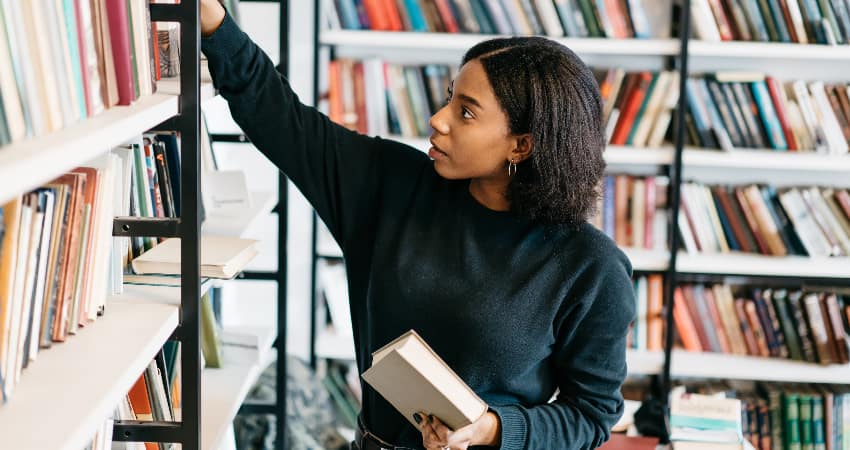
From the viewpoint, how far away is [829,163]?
2.81 meters

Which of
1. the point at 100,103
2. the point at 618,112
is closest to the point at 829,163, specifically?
the point at 618,112

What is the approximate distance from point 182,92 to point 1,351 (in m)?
0.47

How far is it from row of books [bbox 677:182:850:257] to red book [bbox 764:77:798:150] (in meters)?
0.17

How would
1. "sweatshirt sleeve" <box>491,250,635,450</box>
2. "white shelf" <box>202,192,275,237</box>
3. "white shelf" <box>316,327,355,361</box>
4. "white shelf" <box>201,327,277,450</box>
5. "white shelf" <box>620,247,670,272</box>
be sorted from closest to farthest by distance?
"sweatshirt sleeve" <box>491,250,635,450</box> < "white shelf" <box>201,327,277,450</box> < "white shelf" <box>202,192,275,237</box> < "white shelf" <box>620,247,670,272</box> < "white shelf" <box>316,327,355,361</box>

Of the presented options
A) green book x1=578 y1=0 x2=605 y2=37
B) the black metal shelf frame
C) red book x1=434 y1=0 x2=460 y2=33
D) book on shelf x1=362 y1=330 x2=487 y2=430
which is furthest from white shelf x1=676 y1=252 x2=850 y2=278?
the black metal shelf frame

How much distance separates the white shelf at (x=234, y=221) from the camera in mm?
1894

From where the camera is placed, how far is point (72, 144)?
82 cm

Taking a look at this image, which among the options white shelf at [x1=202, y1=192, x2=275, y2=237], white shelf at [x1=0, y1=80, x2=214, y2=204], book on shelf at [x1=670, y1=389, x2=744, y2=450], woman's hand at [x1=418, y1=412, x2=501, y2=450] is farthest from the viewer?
book on shelf at [x1=670, y1=389, x2=744, y2=450]

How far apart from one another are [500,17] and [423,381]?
1790mm

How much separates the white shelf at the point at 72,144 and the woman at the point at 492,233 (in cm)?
28

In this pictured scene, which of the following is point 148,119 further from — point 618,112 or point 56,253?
point 618,112

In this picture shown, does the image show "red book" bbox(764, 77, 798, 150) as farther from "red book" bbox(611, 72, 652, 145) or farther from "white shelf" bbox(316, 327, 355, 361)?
"white shelf" bbox(316, 327, 355, 361)

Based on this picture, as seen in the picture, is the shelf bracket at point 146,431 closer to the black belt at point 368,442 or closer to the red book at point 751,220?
the black belt at point 368,442

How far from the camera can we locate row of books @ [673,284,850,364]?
2.91m
